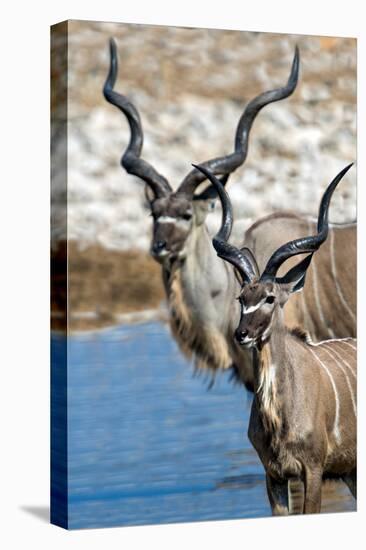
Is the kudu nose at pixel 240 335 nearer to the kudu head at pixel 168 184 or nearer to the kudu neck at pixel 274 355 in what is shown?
the kudu neck at pixel 274 355

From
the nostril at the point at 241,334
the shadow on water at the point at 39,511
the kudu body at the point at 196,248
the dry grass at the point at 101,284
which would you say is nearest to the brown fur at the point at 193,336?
the kudu body at the point at 196,248

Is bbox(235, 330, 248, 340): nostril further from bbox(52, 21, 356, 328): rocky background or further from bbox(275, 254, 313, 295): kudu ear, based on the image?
bbox(52, 21, 356, 328): rocky background

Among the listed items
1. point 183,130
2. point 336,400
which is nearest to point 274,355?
point 336,400

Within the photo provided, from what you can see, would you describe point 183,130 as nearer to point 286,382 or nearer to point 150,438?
point 286,382

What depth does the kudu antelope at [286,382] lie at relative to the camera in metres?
11.4

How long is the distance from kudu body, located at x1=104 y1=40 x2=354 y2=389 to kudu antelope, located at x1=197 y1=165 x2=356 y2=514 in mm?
273

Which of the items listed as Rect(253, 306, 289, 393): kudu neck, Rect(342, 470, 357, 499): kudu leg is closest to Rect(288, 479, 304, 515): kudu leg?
Rect(342, 470, 357, 499): kudu leg

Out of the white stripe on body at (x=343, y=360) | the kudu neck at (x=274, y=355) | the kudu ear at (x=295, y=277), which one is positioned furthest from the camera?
the white stripe on body at (x=343, y=360)

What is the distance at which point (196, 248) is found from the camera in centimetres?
1216

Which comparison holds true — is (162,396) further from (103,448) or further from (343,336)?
(343,336)

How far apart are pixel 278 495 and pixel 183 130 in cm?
259

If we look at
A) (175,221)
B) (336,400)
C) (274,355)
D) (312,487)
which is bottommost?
(312,487)

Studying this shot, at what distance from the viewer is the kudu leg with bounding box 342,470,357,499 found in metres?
12.5

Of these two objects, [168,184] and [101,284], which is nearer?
[101,284]
